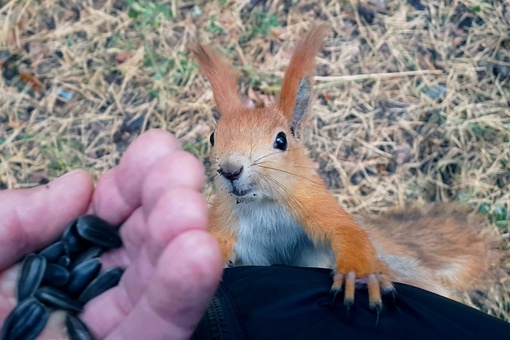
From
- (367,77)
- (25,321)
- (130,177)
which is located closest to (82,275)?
(25,321)

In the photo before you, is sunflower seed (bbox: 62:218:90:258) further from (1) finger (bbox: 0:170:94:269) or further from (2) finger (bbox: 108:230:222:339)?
(2) finger (bbox: 108:230:222:339)

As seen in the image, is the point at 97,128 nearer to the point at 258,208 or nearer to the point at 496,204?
the point at 258,208

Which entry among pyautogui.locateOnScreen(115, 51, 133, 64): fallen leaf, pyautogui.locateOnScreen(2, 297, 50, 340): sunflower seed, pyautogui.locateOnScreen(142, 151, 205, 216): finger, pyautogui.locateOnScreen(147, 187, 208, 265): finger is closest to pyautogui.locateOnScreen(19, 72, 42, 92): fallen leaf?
pyautogui.locateOnScreen(115, 51, 133, 64): fallen leaf

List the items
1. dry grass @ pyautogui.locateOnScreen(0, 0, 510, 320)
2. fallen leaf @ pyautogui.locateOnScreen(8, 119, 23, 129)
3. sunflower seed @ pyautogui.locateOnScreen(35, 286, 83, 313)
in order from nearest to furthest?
sunflower seed @ pyautogui.locateOnScreen(35, 286, 83, 313) < dry grass @ pyautogui.locateOnScreen(0, 0, 510, 320) < fallen leaf @ pyautogui.locateOnScreen(8, 119, 23, 129)

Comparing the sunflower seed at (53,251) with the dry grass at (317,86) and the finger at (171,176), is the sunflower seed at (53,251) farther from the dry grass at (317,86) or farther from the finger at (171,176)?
the dry grass at (317,86)

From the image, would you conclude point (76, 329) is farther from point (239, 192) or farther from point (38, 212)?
point (239, 192)

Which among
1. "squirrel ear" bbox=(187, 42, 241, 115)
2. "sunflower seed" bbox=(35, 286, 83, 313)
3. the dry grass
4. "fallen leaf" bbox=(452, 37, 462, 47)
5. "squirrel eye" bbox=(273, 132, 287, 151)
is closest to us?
"sunflower seed" bbox=(35, 286, 83, 313)

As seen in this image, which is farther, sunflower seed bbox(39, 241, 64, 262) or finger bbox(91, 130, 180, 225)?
sunflower seed bbox(39, 241, 64, 262)
